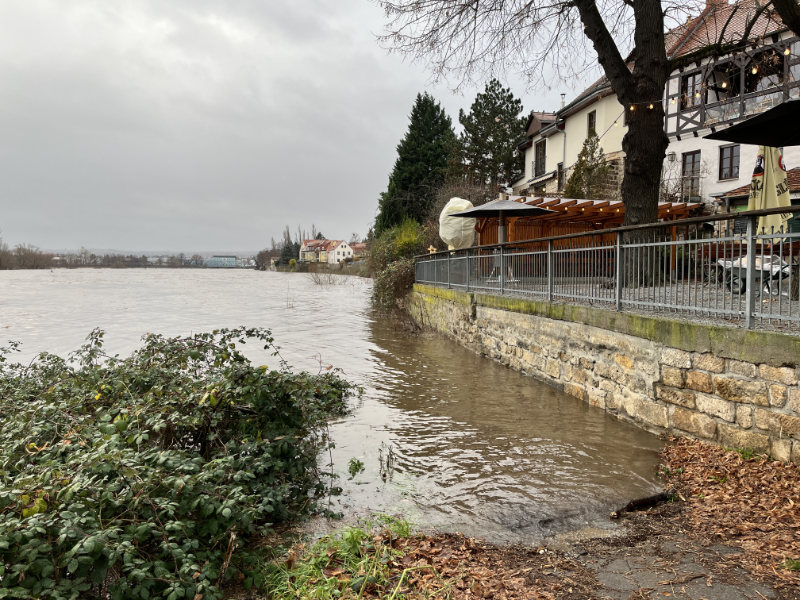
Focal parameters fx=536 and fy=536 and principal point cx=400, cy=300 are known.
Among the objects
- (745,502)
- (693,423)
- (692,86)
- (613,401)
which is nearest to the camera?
(745,502)

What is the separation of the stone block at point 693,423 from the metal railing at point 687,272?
38.6 inches

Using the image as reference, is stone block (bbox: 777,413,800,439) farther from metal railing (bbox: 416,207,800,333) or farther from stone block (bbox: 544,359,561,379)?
stone block (bbox: 544,359,561,379)

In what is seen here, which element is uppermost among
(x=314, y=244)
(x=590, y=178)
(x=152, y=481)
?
(x=314, y=244)

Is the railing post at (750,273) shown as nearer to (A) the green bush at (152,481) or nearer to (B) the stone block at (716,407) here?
(B) the stone block at (716,407)

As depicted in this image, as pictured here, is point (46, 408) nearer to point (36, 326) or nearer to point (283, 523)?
→ point (283, 523)

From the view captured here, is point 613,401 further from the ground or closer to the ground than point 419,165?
closer to the ground

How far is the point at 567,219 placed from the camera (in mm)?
16156

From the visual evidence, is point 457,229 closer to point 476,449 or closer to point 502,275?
point 502,275

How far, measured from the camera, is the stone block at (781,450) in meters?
4.36

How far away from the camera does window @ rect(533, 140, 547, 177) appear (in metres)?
35.0

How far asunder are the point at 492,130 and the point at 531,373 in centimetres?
3342

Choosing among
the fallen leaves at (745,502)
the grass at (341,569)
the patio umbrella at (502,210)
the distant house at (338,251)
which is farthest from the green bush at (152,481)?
the distant house at (338,251)

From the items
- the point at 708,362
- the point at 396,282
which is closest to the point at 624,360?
the point at 708,362

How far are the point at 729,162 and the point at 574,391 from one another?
20207 millimetres
